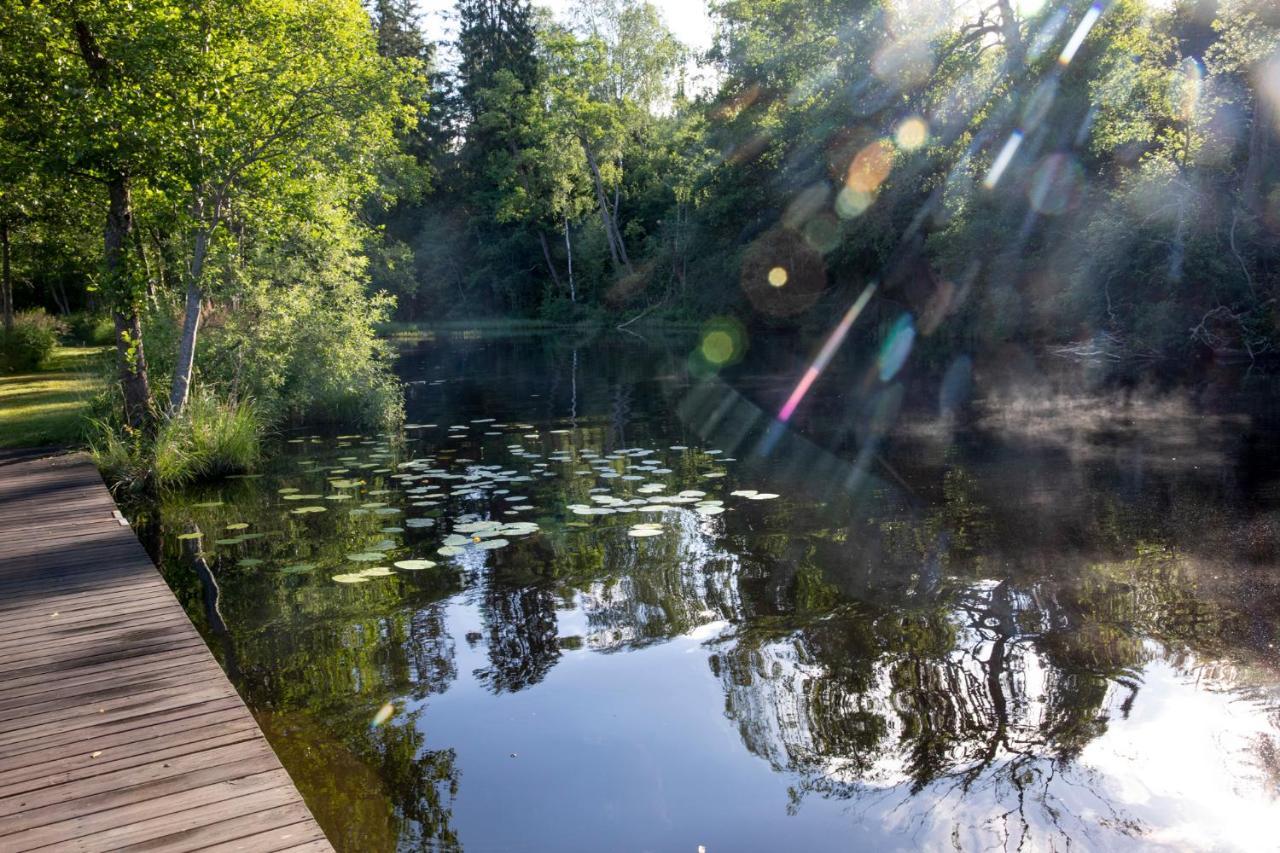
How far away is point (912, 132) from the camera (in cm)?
2698

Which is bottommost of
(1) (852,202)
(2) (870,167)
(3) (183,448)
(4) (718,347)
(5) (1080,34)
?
(3) (183,448)

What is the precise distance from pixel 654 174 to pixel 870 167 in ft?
71.7

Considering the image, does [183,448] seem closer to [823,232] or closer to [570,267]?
[823,232]

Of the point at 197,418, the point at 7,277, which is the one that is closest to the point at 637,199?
the point at 7,277

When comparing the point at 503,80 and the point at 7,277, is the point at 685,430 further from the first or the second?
the point at 503,80

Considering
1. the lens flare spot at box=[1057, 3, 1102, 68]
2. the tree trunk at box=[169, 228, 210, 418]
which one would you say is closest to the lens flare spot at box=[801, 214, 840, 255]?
the lens flare spot at box=[1057, 3, 1102, 68]

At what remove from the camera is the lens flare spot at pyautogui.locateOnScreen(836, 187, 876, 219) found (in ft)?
97.0

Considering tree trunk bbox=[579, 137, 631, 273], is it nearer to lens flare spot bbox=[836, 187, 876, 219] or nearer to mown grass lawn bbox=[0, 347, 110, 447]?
lens flare spot bbox=[836, 187, 876, 219]

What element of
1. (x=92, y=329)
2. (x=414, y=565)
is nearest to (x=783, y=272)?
(x=92, y=329)

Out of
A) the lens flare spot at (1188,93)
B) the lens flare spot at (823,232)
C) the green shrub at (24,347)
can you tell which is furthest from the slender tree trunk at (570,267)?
the lens flare spot at (1188,93)

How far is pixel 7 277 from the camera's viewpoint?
962 inches

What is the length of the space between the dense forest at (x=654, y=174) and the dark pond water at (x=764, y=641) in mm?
3605

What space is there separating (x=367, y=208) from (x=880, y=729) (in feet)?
160

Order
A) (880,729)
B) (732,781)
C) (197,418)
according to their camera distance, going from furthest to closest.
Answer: (197,418)
(880,729)
(732,781)
